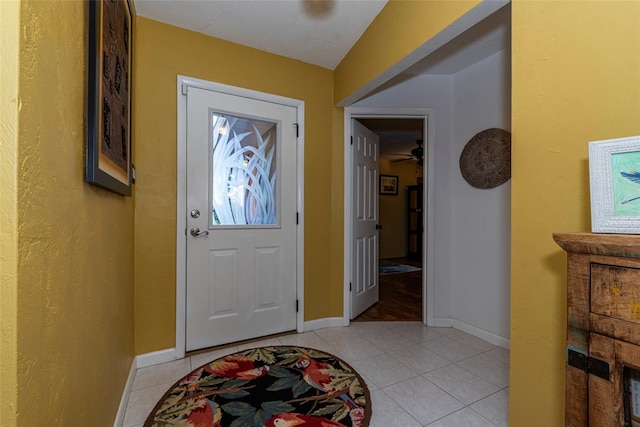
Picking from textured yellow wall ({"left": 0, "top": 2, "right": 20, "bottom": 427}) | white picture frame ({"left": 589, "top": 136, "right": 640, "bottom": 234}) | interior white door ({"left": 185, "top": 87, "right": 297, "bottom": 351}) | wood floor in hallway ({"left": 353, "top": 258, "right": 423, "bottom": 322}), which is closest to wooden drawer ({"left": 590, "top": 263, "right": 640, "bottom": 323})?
white picture frame ({"left": 589, "top": 136, "right": 640, "bottom": 234})

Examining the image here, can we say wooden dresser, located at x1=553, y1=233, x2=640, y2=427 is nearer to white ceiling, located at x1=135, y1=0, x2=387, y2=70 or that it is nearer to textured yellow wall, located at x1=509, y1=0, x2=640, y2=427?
textured yellow wall, located at x1=509, y1=0, x2=640, y2=427

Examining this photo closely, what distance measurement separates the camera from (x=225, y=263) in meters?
2.25

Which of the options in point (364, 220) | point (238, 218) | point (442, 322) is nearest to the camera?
point (238, 218)

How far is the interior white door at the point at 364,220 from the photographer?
2855 mm

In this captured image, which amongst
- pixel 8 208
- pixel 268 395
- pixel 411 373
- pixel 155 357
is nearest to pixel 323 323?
pixel 411 373

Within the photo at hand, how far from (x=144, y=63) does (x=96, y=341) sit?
70.8 inches

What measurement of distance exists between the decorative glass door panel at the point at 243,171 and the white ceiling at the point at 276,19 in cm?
60

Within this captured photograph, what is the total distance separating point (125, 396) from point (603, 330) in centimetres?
206

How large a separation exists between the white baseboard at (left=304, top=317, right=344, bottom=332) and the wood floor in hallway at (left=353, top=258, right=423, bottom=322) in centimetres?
23

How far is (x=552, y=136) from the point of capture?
3.50 ft

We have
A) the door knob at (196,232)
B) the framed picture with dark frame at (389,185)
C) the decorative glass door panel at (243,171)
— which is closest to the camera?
the door knob at (196,232)

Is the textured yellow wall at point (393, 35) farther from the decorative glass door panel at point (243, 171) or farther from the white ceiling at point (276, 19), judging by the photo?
the decorative glass door panel at point (243, 171)

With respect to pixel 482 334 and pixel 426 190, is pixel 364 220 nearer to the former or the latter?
pixel 426 190

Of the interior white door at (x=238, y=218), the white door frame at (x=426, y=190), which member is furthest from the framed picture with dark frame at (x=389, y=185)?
the interior white door at (x=238, y=218)
